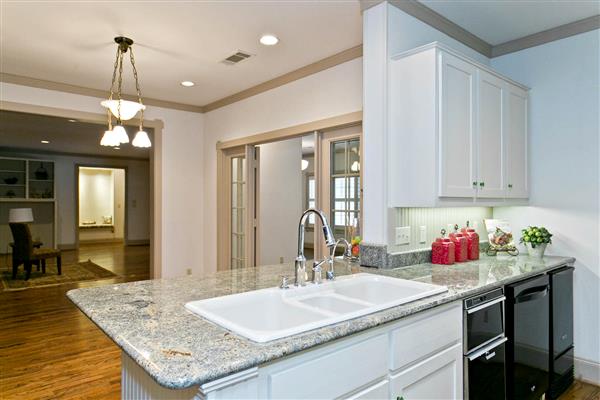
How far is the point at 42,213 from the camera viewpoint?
950 cm

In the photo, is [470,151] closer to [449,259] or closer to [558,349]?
[449,259]

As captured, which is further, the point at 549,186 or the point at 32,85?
the point at 32,85

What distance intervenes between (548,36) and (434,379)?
9.40 feet

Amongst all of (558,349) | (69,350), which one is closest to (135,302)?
(69,350)

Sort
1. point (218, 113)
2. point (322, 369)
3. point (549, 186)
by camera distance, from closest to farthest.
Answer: point (322, 369) < point (549, 186) < point (218, 113)

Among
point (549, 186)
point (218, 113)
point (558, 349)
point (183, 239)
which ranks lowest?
point (558, 349)

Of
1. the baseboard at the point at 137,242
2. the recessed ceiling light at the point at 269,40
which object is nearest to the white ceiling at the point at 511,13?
the recessed ceiling light at the point at 269,40

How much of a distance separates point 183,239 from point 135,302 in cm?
387

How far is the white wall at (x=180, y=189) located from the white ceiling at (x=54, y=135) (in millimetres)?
332

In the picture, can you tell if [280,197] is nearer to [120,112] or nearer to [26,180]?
[120,112]

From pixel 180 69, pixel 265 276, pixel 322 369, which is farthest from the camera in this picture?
pixel 180 69

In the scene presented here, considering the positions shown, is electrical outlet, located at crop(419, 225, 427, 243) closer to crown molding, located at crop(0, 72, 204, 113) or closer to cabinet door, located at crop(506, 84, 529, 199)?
cabinet door, located at crop(506, 84, 529, 199)

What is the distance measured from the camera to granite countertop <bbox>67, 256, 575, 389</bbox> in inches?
40.1

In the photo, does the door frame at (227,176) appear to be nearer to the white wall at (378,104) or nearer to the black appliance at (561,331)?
the white wall at (378,104)
